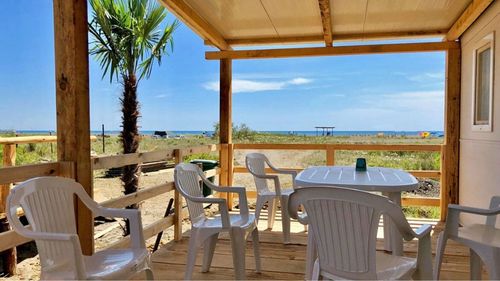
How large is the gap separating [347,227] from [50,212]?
133cm

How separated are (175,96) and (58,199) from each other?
19301 mm

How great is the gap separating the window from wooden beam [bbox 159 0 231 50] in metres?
2.69

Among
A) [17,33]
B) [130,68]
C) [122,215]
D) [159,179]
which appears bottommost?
[159,179]

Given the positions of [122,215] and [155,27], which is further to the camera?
[155,27]

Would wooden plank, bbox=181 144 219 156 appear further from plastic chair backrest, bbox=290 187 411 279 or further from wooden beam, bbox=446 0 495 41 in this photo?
wooden beam, bbox=446 0 495 41

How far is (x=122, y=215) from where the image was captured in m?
1.85

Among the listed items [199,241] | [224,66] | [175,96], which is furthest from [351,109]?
[199,241]

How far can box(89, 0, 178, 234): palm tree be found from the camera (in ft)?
14.0

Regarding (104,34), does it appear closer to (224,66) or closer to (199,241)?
(224,66)

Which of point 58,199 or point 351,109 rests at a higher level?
point 351,109

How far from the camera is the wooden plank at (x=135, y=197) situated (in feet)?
7.96

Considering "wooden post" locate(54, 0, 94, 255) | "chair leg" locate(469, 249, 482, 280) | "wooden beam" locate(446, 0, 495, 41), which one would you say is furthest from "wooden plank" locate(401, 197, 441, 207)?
"wooden post" locate(54, 0, 94, 255)

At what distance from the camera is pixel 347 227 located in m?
1.36

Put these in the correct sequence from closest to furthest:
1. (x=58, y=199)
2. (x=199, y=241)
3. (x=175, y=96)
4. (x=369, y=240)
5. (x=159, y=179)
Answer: (x=369, y=240) < (x=58, y=199) < (x=199, y=241) < (x=159, y=179) < (x=175, y=96)
